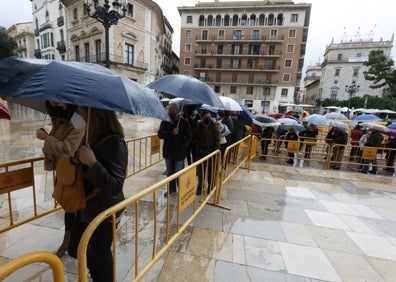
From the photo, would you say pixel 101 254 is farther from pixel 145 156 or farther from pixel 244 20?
pixel 244 20

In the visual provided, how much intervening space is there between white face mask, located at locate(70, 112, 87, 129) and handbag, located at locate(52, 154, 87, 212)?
0.25m

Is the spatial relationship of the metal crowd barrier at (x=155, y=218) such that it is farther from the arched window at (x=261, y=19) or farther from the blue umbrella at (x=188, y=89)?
the arched window at (x=261, y=19)

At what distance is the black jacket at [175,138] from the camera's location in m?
3.90

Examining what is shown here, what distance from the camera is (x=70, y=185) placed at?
169cm

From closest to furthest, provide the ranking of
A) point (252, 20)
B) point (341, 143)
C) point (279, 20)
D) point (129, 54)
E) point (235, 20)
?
point (341, 143)
point (129, 54)
point (279, 20)
point (252, 20)
point (235, 20)

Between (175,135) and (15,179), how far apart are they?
2.21m

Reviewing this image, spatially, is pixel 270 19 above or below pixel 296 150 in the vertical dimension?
above

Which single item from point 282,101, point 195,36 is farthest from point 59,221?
point 195,36

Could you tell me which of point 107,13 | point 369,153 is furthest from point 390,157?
point 107,13

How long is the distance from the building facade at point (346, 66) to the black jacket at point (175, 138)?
59894 millimetres

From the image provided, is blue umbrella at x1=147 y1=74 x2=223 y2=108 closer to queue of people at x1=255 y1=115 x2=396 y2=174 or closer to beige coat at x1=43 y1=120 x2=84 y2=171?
beige coat at x1=43 y1=120 x2=84 y2=171

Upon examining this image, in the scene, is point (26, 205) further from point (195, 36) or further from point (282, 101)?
point (195, 36)

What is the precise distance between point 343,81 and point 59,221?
65.2 meters

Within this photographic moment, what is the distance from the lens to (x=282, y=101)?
43.0 meters
